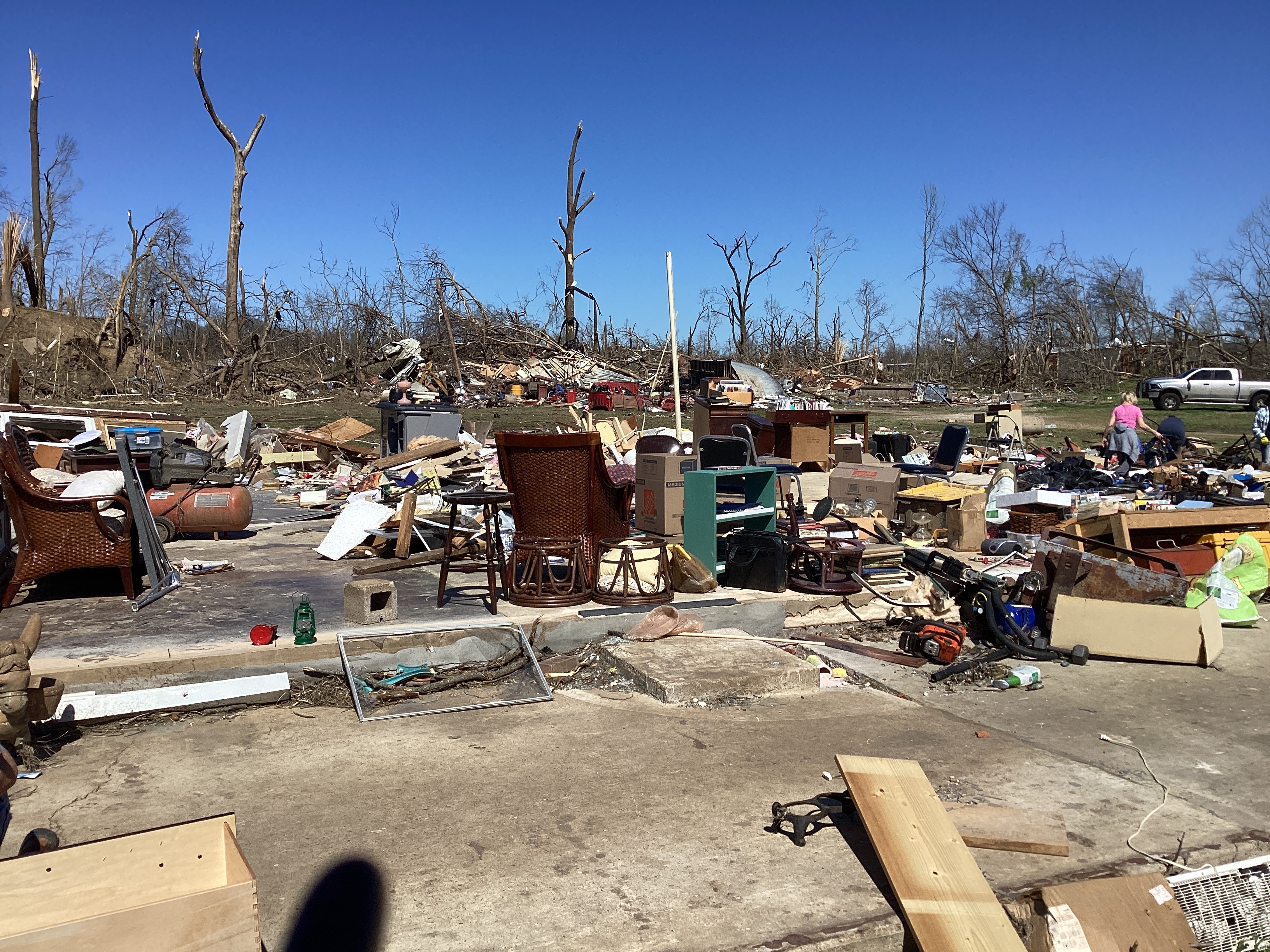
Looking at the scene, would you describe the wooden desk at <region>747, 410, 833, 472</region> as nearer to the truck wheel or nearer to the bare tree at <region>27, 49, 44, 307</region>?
the truck wheel

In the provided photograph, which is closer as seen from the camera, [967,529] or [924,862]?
[924,862]

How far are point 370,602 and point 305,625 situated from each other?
441 mm

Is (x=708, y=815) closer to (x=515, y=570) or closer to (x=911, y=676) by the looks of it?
(x=911, y=676)

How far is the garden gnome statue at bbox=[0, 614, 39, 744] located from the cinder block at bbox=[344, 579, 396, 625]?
5.74ft

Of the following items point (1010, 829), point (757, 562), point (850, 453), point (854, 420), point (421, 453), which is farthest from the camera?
point (854, 420)

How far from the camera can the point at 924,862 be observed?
2.95m

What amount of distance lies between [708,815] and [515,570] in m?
2.87

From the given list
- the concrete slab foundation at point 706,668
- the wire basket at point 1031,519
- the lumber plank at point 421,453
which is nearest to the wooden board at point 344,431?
the lumber plank at point 421,453

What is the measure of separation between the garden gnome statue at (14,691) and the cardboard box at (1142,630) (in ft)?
18.2

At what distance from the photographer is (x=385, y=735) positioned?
168 inches

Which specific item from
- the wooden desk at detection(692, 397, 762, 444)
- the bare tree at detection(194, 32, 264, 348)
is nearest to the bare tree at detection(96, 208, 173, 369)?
the bare tree at detection(194, 32, 264, 348)

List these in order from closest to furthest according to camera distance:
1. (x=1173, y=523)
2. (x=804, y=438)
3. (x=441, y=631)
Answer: (x=441, y=631) < (x=1173, y=523) < (x=804, y=438)

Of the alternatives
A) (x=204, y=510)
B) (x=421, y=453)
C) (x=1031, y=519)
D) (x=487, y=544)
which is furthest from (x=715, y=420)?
(x=487, y=544)

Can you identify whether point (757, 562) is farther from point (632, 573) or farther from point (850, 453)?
point (850, 453)
